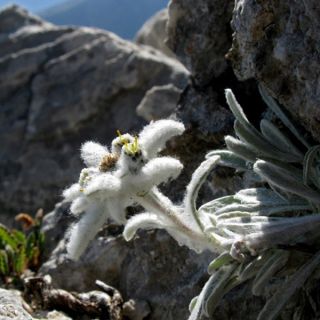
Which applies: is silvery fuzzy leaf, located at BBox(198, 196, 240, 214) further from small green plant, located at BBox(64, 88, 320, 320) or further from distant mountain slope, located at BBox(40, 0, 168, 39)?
distant mountain slope, located at BBox(40, 0, 168, 39)

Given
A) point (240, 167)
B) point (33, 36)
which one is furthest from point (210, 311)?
point (33, 36)

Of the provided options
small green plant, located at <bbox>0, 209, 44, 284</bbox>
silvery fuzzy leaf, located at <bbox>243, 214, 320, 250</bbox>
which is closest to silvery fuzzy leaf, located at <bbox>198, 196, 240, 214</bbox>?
silvery fuzzy leaf, located at <bbox>243, 214, 320, 250</bbox>

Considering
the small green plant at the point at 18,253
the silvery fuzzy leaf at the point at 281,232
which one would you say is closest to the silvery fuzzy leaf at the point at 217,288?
the silvery fuzzy leaf at the point at 281,232

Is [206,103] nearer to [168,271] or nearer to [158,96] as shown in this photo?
[168,271]

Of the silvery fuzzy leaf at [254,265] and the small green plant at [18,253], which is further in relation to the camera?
the small green plant at [18,253]

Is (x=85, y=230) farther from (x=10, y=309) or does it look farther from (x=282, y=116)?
(x=282, y=116)

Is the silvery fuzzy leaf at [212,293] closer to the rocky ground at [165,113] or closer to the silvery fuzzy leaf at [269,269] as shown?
the silvery fuzzy leaf at [269,269]

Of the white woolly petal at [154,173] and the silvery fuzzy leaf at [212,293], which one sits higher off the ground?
the white woolly petal at [154,173]
